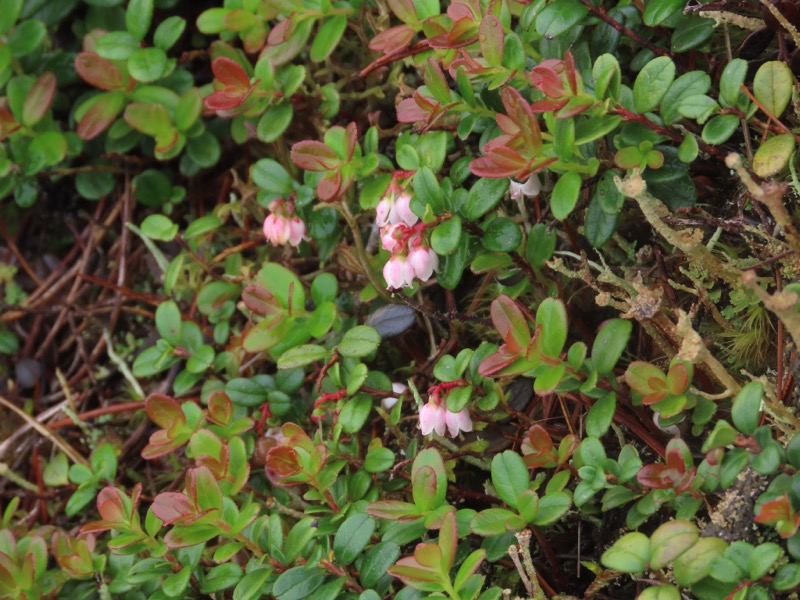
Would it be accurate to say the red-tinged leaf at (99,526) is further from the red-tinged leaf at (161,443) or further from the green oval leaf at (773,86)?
the green oval leaf at (773,86)

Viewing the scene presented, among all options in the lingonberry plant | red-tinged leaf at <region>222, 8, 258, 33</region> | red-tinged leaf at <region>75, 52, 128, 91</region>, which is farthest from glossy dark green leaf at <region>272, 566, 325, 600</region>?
red-tinged leaf at <region>75, 52, 128, 91</region>

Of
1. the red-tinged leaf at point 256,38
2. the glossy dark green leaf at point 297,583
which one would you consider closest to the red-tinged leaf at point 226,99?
the red-tinged leaf at point 256,38

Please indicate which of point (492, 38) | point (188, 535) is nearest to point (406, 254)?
point (492, 38)

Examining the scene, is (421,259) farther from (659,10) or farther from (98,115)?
(98,115)

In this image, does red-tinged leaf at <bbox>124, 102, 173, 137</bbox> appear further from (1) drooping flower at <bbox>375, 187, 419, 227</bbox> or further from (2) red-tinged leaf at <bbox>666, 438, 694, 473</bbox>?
(2) red-tinged leaf at <bbox>666, 438, 694, 473</bbox>

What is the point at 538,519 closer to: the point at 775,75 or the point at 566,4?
the point at 775,75

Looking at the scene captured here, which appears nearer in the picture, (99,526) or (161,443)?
(99,526)

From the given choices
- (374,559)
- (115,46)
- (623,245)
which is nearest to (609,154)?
(623,245)
